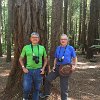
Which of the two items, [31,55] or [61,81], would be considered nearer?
[31,55]

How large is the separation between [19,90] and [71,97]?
6.29ft

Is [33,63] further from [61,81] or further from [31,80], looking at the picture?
[61,81]

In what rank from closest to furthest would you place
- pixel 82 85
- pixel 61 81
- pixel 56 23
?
1. pixel 61 81
2. pixel 82 85
3. pixel 56 23

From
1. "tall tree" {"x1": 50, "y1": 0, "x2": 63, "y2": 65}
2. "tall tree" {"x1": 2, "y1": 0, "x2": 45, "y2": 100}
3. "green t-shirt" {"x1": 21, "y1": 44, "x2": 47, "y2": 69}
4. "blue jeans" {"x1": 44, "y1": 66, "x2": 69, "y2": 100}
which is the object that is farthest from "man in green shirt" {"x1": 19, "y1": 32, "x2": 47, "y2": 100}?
"tall tree" {"x1": 50, "y1": 0, "x2": 63, "y2": 65}

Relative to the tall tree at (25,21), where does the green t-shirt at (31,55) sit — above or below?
below

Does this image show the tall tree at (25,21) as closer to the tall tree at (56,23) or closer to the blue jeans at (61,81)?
the blue jeans at (61,81)

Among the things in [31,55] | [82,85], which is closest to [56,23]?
[82,85]

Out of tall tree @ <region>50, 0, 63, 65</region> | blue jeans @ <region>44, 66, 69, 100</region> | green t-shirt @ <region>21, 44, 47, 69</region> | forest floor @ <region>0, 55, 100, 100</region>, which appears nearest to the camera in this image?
green t-shirt @ <region>21, 44, 47, 69</region>

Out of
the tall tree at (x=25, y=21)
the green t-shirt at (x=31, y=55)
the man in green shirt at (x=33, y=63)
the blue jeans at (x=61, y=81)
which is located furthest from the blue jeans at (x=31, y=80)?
the tall tree at (x=25, y=21)

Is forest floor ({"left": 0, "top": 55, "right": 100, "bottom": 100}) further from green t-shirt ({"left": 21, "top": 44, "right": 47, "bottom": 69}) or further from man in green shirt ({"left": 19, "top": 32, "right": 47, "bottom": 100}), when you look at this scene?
green t-shirt ({"left": 21, "top": 44, "right": 47, "bottom": 69})

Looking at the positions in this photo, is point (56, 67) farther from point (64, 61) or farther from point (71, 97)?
point (71, 97)

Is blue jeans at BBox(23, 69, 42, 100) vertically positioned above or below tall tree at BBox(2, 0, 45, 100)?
below

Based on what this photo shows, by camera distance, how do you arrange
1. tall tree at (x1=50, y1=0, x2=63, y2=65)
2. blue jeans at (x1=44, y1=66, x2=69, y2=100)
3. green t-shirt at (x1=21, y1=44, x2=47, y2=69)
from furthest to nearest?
1. tall tree at (x1=50, y1=0, x2=63, y2=65)
2. blue jeans at (x1=44, y1=66, x2=69, y2=100)
3. green t-shirt at (x1=21, y1=44, x2=47, y2=69)

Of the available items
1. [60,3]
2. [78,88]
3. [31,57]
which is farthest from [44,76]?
[60,3]
